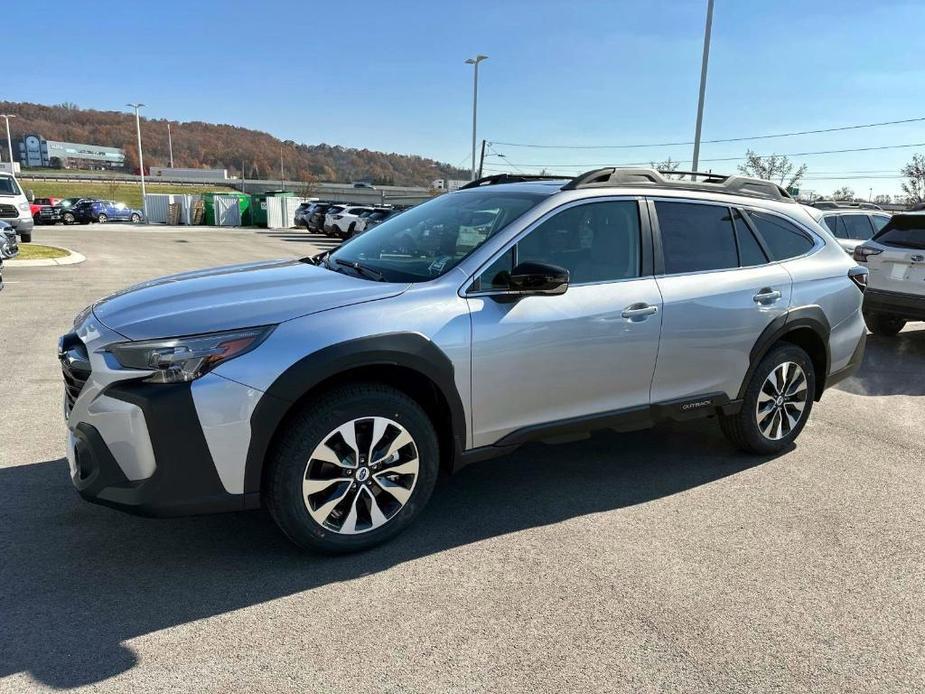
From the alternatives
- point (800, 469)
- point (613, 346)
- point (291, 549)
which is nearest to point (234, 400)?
point (291, 549)

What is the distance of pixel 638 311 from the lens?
382cm

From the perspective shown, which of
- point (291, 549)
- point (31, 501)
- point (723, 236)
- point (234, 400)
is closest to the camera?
point (234, 400)

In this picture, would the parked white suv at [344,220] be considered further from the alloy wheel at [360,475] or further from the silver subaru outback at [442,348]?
the alloy wheel at [360,475]

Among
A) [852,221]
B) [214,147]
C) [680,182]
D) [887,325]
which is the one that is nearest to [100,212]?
[852,221]

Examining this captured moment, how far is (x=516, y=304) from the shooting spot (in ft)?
11.3

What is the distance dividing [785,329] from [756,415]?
0.60 metres

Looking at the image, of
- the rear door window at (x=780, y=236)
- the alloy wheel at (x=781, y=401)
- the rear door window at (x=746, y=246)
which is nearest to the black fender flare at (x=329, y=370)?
the rear door window at (x=746, y=246)

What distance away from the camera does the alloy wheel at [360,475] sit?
3082mm

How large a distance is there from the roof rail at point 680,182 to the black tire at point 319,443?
1.65 metres

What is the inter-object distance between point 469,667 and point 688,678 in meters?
0.81

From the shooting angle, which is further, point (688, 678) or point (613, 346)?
point (613, 346)

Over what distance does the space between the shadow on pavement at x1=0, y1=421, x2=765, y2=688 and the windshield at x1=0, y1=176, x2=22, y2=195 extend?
1765cm

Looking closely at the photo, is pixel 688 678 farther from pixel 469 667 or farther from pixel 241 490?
pixel 241 490

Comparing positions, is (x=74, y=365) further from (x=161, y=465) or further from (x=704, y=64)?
(x=704, y=64)
